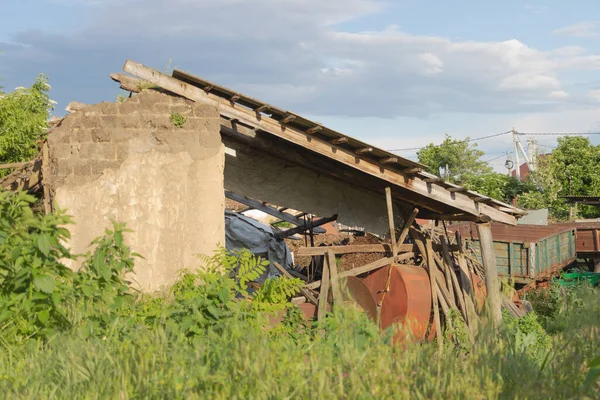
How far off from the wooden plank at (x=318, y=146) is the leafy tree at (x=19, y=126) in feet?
23.0

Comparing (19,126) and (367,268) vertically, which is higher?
(19,126)

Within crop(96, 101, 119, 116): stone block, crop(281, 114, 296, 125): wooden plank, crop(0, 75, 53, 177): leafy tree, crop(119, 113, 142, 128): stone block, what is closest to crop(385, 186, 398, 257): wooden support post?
crop(281, 114, 296, 125): wooden plank

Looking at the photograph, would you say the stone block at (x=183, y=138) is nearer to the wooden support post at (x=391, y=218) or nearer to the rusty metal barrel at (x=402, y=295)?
the wooden support post at (x=391, y=218)

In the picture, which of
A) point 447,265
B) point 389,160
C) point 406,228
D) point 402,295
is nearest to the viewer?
point 389,160

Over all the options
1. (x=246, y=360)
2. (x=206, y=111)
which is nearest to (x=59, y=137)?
(x=206, y=111)

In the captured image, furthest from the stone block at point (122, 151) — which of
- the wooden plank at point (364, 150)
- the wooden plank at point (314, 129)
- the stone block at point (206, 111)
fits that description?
the wooden plank at point (364, 150)

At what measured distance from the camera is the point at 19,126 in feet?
48.8

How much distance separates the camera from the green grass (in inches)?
147

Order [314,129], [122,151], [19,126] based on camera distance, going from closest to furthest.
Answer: [122,151] < [314,129] < [19,126]

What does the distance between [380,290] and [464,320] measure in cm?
132

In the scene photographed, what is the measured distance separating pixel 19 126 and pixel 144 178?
8252 millimetres

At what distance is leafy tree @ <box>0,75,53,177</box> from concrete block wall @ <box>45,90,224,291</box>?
699 centimetres

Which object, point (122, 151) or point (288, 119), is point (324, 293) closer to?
point (288, 119)

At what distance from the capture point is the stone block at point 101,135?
25.7 ft
